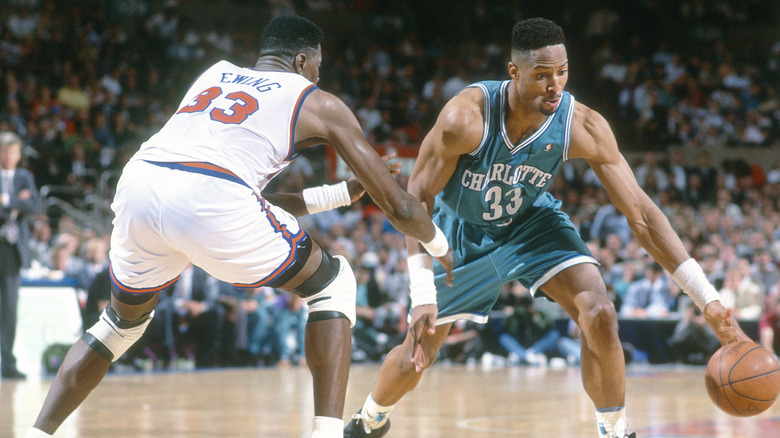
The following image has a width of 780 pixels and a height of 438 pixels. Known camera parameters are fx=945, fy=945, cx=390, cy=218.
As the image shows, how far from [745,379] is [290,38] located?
2361 millimetres

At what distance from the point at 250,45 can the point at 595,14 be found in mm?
7712

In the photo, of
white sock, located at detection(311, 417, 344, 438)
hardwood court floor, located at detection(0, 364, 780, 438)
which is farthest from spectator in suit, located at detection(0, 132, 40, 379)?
white sock, located at detection(311, 417, 344, 438)

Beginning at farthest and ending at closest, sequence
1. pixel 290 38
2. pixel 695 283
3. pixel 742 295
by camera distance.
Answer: pixel 742 295, pixel 695 283, pixel 290 38

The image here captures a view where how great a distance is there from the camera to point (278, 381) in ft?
30.1

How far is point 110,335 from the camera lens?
3812mm

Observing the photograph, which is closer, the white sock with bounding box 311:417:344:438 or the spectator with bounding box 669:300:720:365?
the white sock with bounding box 311:417:344:438

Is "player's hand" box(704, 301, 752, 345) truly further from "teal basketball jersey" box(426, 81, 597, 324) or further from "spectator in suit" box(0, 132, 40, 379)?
"spectator in suit" box(0, 132, 40, 379)

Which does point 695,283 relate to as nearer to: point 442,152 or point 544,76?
point 544,76

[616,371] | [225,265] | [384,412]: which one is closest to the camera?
[225,265]

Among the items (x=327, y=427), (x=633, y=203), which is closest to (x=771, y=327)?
(x=633, y=203)

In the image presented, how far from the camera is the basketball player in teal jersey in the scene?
416 centimetres

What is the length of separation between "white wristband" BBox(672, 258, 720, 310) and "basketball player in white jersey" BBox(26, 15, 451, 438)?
119 centimetres

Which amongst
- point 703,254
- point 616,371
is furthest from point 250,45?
point 616,371

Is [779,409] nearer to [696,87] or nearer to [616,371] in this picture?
[616,371]
